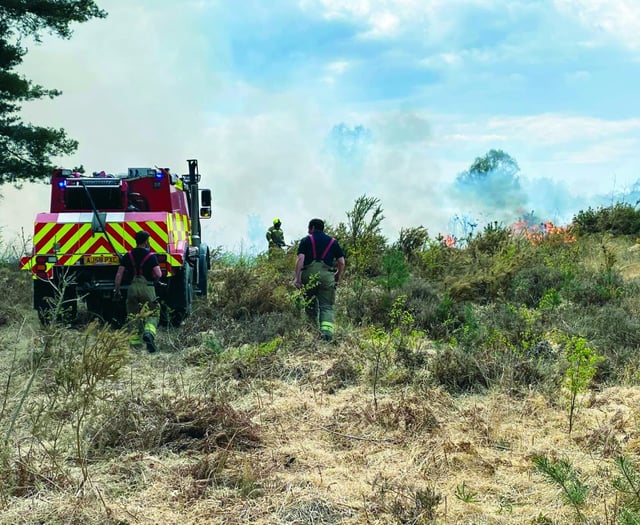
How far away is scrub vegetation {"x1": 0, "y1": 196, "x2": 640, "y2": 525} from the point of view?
12.8 ft

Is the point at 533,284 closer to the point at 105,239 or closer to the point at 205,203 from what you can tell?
the point at 205,203

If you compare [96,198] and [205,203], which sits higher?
[205,203]

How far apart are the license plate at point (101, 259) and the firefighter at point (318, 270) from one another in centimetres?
248

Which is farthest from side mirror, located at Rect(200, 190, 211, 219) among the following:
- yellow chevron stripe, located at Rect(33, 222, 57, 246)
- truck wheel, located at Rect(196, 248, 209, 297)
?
yellow chevron stripe, located at Rect(33, 222, 57, 246)

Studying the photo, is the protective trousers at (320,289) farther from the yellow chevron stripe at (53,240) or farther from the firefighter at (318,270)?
the yellow chevron stripe at (53,240)

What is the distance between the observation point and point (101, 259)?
31.1 feet

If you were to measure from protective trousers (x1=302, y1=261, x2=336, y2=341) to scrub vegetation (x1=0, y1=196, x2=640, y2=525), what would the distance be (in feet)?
0.78

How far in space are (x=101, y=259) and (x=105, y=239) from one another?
0.92 ft

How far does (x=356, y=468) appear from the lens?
4.50m

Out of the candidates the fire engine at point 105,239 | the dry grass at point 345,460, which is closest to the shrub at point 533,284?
the dry grass at point 345,460

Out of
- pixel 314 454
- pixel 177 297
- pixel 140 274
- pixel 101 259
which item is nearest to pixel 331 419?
pixel 314 454

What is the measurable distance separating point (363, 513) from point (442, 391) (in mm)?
2539

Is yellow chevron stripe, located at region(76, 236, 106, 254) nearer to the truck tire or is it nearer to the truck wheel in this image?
the truck tire

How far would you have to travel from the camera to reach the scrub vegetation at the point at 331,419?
12.8 ft
